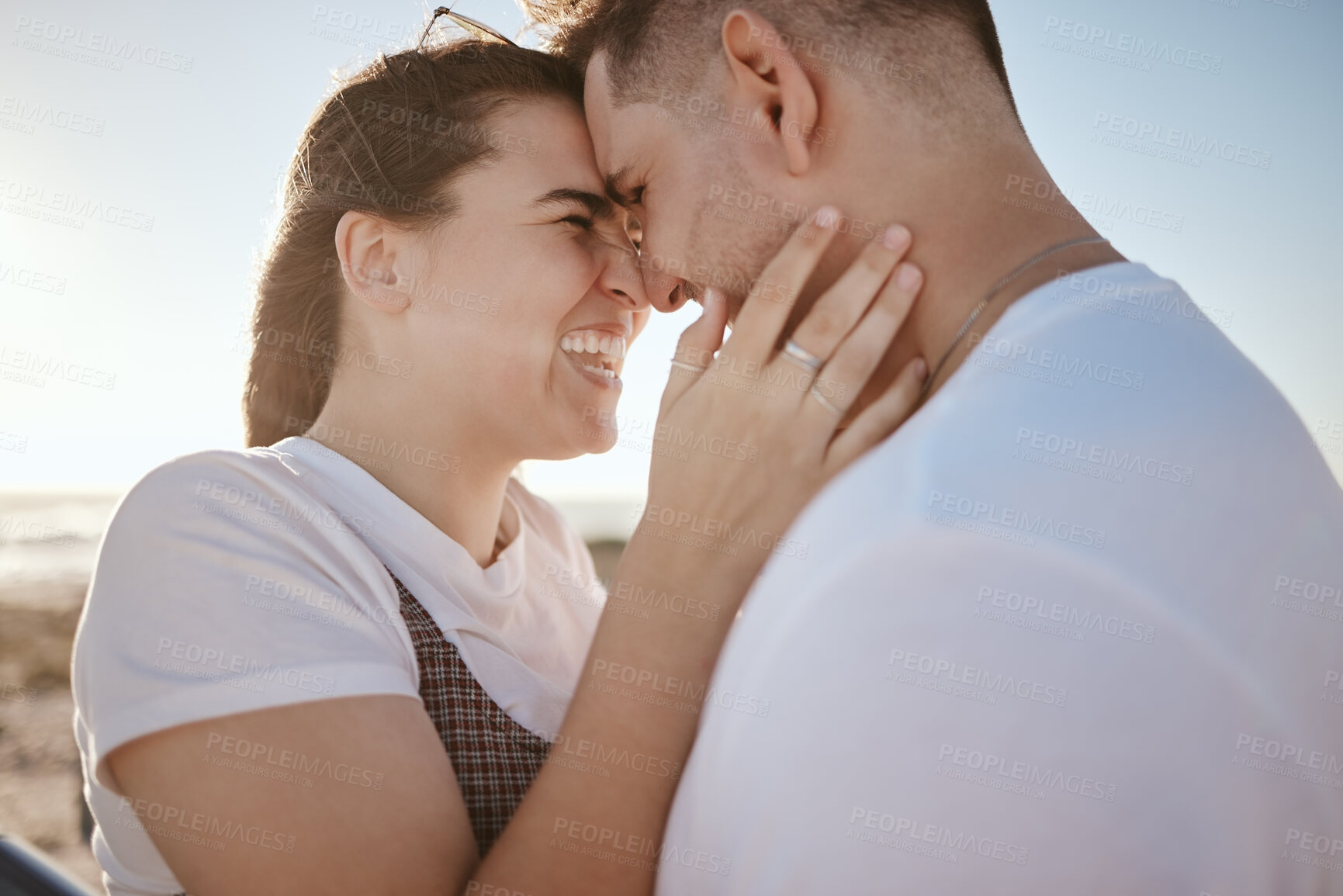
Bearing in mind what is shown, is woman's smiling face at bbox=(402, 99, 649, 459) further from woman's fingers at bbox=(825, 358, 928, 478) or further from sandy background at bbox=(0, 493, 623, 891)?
woman's fingers at bbox=(825, 358, 928, 478)

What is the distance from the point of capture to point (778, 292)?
1.80 metres

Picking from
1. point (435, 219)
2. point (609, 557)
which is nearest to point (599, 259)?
point (435, 219)

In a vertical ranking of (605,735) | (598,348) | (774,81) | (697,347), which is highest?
(774,81)

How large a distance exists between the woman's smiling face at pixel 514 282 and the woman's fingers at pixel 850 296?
2.65 feet

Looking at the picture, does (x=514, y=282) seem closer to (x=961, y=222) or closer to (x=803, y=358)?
(x=803, y=358)

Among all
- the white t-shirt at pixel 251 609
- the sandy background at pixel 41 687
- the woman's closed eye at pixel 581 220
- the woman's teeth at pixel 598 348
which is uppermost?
the woman's closed eye at pixel 581 220

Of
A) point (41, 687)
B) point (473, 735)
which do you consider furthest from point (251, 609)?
point (41, 687)

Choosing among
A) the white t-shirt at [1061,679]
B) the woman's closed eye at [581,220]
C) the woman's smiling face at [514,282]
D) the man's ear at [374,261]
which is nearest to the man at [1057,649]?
the white t-shirt at [1061,679]

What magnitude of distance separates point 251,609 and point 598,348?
1.21 m

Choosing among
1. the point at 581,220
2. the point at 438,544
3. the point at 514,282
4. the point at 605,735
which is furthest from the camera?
the point at 581,220

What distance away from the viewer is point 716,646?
5.24 ft

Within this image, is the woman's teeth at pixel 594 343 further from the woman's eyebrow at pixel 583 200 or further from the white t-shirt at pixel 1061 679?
the white t-shirt at pixel 1061 679

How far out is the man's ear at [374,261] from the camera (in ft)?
7.63

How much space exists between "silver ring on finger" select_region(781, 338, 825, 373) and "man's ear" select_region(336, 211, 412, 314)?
3.66 feet
